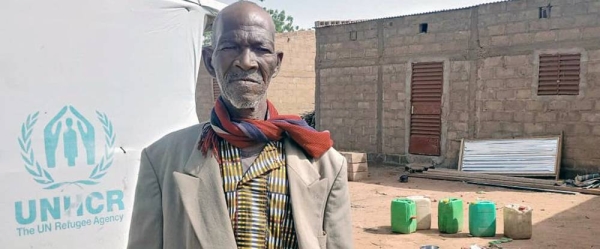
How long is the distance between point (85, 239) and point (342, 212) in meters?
2.73

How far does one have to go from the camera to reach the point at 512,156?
9.55m

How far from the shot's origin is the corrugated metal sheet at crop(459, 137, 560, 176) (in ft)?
29.9

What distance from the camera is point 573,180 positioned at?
8672mm

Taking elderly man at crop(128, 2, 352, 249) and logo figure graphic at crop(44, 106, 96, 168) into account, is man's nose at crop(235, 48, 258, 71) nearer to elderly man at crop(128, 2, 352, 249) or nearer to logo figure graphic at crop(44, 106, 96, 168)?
elderly man at crop(128, 2, 352, 249)

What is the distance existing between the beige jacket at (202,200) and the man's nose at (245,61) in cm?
25

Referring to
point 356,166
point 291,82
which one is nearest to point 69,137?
point 356,166

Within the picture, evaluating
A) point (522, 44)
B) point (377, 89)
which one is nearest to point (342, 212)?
point (522, 44)

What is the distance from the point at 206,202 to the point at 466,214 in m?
5.98

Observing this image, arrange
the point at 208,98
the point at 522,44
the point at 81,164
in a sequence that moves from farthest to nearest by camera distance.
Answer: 1. the point at 208,98
2. the point at 522,44
3. the point at 81,164

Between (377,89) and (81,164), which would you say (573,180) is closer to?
(377,89)

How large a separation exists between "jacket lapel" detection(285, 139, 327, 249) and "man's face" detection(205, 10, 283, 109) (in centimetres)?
21

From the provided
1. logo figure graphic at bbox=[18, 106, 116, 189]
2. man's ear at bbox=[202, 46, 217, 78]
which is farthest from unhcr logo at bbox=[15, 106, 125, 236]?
man's ear at bbox=[202, 46, 217, 78]

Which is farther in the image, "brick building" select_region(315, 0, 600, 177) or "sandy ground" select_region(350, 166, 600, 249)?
"brick building" select_region(315, 0, 600, 177)

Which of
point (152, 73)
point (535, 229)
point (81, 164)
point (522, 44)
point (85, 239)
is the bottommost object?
point (535, 229)
